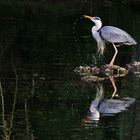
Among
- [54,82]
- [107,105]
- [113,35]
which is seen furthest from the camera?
[113,35]

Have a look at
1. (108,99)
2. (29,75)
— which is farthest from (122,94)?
(29,75)

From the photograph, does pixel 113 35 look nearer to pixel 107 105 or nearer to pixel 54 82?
pixel 54 82

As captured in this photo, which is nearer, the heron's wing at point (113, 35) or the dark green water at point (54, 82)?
the dark green water at point (54, 82)

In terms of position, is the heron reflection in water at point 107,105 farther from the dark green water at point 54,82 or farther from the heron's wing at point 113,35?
the heron's wing at point 113,35

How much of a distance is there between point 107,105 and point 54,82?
262 cm

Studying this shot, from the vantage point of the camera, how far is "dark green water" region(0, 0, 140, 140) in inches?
400

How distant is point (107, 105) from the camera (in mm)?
12367

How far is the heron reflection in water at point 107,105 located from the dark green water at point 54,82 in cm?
13

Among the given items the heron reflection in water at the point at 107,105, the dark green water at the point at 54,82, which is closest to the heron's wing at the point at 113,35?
the dark green water at the point at 54,82

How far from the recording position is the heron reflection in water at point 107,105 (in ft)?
38.1

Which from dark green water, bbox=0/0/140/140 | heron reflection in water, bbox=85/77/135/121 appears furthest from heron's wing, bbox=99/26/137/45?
heron reflection in water, bbox=85/77/135/121

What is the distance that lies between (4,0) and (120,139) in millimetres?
36316

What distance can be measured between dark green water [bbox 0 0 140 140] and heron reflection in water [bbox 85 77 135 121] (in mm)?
126

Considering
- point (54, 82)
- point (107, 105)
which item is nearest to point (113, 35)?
point (54, 82)
